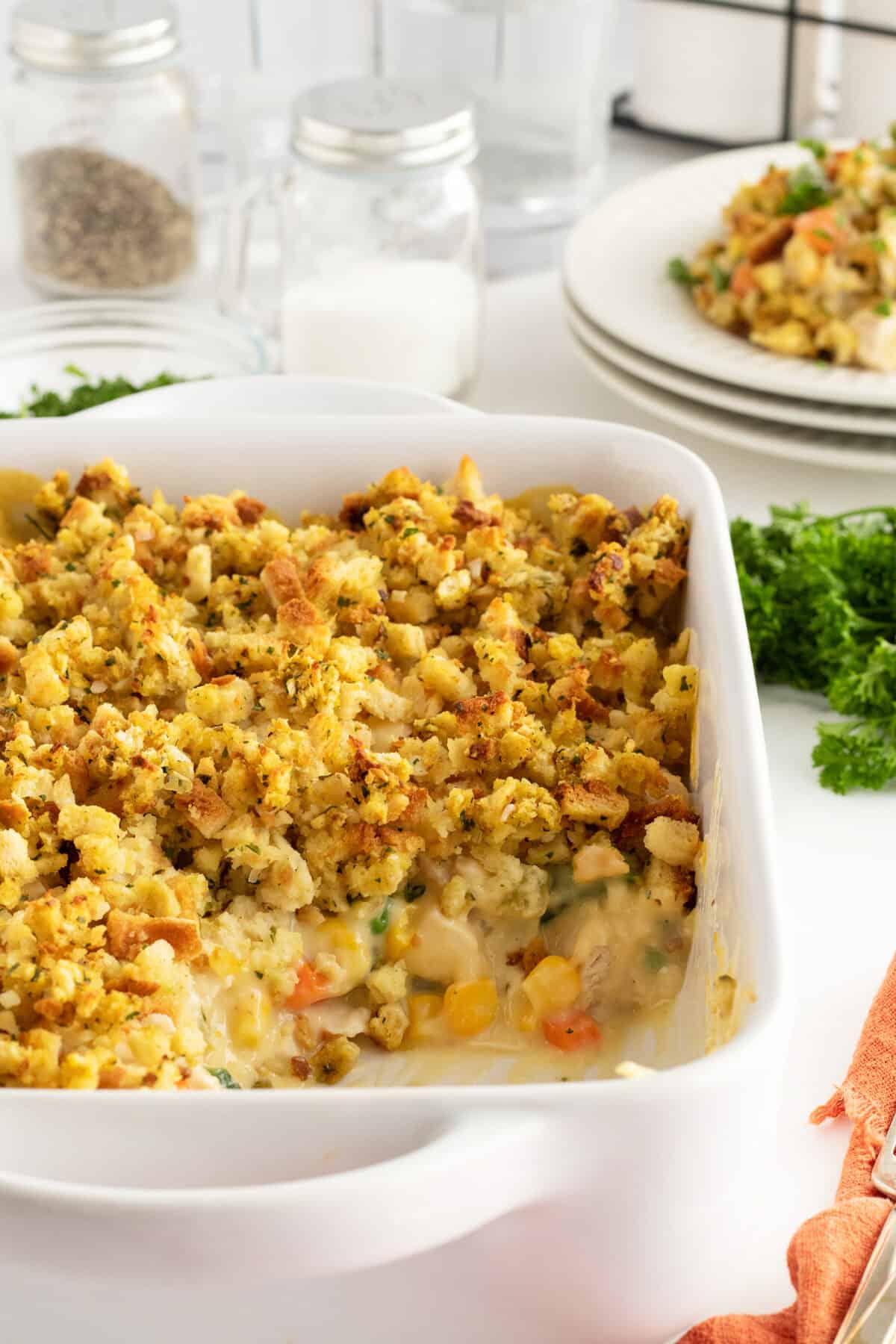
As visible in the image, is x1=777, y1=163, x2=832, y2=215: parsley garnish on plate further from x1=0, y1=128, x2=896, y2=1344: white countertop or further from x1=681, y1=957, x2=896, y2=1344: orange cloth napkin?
x1=681, y1=957, x2=896, y2=1344: orange cloth napkin

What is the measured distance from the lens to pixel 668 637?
49.5 inches

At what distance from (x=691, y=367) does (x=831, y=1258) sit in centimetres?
110

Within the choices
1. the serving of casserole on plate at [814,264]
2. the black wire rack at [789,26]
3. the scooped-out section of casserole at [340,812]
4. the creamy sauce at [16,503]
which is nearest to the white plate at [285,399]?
the creamy sauce at [16,503]

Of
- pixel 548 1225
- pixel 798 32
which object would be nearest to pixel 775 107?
pixel 798 32

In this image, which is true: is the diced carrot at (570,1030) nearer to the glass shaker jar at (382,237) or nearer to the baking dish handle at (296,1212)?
the baking dish handle at (296,1212)

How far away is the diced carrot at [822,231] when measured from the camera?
1874 millimetres

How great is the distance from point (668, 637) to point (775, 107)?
1.79m

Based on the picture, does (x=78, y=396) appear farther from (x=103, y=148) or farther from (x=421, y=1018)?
(x=421, y=1018)

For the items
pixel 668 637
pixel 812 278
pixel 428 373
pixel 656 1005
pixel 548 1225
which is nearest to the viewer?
pixel 548 1225

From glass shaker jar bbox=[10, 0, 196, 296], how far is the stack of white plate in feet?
1.99

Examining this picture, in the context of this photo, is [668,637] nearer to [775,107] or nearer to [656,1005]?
[656,1005]

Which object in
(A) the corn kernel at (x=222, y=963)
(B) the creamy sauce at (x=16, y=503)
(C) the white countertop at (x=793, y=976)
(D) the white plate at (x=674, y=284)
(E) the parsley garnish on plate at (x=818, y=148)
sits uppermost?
(E) the parsley garnish on plate at (x=818, y=148)

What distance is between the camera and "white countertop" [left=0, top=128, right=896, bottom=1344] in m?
0.82

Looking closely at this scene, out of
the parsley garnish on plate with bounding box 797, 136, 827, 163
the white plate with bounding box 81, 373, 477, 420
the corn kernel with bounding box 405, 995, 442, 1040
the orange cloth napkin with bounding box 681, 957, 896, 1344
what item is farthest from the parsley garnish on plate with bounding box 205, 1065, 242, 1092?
the parsley garnish on plate with bounding box 797, 136, 827, 163
